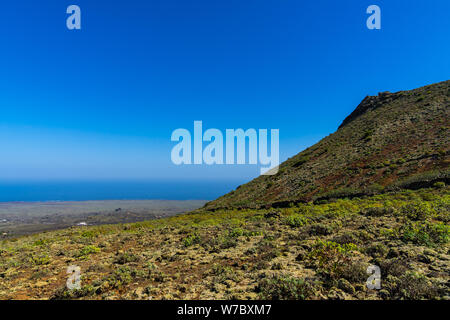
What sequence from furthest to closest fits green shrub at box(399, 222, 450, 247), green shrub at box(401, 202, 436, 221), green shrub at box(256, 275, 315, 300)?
green shrub at box(401, 202, 436, 221) → green shrub at box(399, 222, 450, 247) → green shrub at box(256, 275, 315, 300)

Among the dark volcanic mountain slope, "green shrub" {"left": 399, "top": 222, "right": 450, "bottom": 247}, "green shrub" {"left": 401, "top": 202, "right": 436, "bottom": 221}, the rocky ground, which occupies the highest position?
the dark volcanic mountain slope

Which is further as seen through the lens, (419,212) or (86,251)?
(86,251)

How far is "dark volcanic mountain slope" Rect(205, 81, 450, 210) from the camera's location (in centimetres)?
2189

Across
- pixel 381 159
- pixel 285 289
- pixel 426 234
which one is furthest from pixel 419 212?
pixel 381 159

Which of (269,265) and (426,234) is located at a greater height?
(426,234)

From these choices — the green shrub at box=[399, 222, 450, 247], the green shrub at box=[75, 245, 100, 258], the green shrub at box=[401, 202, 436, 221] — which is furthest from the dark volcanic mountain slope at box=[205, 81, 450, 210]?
the green shrub at box=[75, 245, 100, 258]

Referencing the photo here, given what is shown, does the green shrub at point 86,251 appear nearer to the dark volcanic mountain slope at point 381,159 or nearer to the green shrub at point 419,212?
the green shrub at point 419,212

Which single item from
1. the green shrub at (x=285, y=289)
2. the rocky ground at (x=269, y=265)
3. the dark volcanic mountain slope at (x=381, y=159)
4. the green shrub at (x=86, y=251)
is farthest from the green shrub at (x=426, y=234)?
the green shrub at (x=86, y=251)

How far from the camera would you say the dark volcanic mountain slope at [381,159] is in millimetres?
21891

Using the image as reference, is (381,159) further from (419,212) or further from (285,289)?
(285,289)

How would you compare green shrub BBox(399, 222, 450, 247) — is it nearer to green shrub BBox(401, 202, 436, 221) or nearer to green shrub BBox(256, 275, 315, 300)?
green shrub BBox(401, 202, 436, 221)

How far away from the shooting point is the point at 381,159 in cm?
2723

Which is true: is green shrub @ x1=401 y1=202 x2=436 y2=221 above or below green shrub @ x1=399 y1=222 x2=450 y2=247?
above
